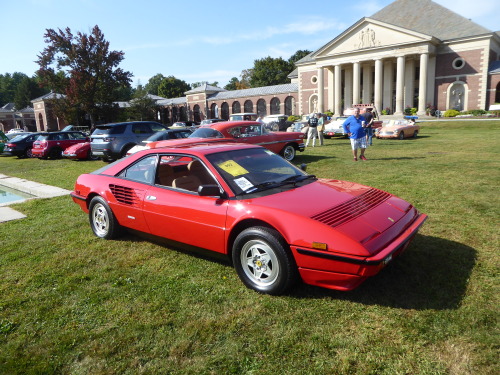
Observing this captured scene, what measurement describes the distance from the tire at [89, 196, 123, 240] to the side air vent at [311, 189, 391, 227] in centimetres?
311

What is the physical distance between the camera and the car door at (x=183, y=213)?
3.73 meters

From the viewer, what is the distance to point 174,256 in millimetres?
4527

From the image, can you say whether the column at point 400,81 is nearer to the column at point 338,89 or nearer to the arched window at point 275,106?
the column at point 338,89

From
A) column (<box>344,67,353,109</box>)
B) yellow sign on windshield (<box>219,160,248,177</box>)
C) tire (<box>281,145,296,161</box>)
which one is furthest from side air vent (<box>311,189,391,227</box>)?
column (<box>344,67,353,109</box>)

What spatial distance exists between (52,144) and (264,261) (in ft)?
58.6

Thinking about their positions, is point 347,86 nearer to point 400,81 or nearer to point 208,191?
point 400,81

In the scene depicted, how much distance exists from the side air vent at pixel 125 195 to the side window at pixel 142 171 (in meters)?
0.18

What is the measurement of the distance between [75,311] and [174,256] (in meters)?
1.41

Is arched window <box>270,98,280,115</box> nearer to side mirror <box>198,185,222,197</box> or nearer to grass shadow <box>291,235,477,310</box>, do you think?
grass shadow <box>291,235,477,310</box>

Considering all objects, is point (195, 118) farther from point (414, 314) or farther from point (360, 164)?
point (414, 314)

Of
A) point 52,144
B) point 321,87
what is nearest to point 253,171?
point 52,144

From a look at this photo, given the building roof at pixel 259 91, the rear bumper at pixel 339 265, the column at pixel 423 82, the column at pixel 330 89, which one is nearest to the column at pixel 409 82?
the column at pixel 423 82

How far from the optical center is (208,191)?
3.65 metres

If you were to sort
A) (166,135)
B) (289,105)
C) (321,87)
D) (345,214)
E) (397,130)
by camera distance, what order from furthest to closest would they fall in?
(289,105) → (321,87) → (397,130) → (166,135) → (345,214)
